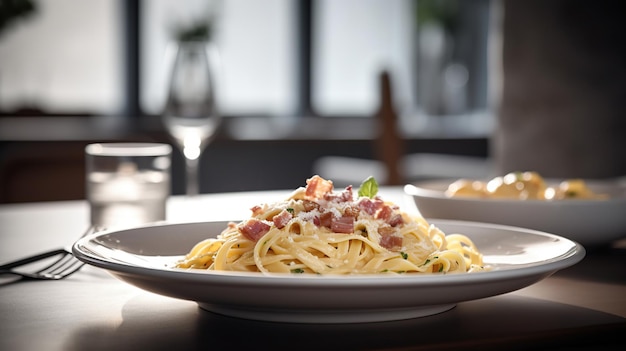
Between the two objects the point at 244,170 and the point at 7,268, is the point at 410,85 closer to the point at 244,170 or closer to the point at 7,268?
the point at 244,170

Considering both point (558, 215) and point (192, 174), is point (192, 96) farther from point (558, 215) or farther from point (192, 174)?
point (558, 215)

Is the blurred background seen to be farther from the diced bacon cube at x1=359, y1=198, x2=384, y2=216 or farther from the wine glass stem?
the diced bacon cube at x1=359, y1=198, x2=384, y2=216

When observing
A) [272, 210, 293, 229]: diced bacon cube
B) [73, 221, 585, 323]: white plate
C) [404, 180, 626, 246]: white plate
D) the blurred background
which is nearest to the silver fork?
[73, 221, 585, 323]: white plate

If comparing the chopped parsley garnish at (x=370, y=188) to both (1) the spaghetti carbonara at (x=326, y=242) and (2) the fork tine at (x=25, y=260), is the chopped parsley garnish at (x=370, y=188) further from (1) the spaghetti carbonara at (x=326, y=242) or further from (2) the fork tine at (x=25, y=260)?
(2) the fork tine at (x=25, y=260)

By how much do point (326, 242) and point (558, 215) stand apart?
1.32ft

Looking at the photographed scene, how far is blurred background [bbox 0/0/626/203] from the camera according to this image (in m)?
2.90

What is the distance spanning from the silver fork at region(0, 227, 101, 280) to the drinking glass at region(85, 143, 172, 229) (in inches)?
10.1

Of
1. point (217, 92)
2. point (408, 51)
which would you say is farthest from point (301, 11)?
point (217, 92)

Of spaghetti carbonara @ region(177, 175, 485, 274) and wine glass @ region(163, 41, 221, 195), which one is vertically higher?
wine glass @ region(163, 41, 221, 195)

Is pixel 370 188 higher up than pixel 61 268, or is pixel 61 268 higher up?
pixel 370 188

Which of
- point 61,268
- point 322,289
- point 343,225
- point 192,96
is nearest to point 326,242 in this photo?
point 343,225

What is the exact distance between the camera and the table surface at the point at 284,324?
669 millimetres

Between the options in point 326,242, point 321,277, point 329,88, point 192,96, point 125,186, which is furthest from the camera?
point 329,88

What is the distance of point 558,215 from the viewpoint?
1103 mm
